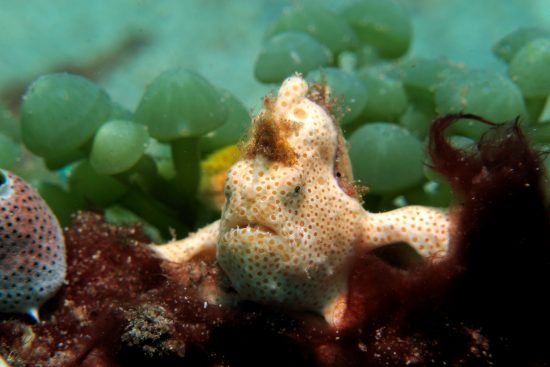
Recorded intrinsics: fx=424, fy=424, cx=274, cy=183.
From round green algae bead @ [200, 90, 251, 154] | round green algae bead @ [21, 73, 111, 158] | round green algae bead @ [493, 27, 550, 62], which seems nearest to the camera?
round green algae bead @ [21, 73, 111, 158]

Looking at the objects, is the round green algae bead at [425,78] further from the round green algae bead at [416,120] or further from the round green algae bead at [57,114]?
the round green algae bead at [57,114]

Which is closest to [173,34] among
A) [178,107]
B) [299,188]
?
[178,107]

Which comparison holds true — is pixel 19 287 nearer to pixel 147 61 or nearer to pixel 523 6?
pixel 147 61

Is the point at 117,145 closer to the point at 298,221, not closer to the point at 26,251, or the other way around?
the point at 26,251

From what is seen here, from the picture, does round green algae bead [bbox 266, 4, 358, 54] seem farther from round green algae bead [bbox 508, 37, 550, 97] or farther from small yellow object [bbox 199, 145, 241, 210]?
round green algae bead [bbox 508, 37, 550, 97]

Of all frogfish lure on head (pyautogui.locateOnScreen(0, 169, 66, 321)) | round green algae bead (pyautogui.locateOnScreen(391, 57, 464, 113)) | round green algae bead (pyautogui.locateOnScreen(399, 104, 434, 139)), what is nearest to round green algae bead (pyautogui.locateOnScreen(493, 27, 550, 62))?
round green algae bead (pyautogui.locateOnScreen(391, 57, 464, 113))

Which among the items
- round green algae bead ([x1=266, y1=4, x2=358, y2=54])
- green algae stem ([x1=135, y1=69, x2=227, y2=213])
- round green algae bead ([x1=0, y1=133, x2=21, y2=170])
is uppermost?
round green algae bead ([x1=266, y1=4, x2=358, y2=54])

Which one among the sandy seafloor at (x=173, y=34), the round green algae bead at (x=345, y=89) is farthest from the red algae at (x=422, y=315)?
the sandy seafloor at (x=173, y=34)
